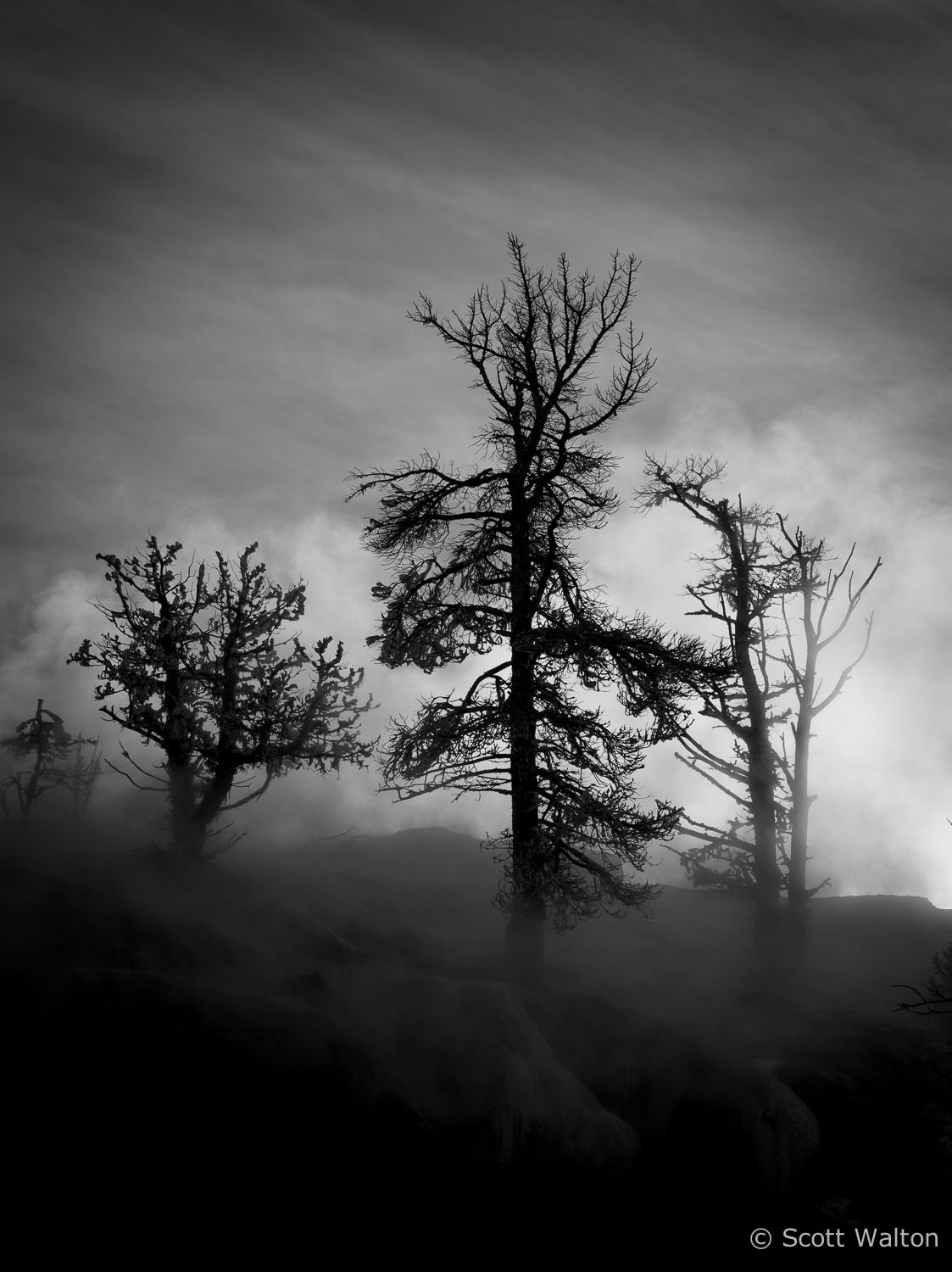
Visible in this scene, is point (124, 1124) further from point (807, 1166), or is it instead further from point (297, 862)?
A: point (297, 862)

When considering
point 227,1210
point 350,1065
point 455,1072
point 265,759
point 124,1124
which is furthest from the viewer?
point 265,759

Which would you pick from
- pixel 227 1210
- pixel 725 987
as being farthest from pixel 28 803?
pixel 227 1210

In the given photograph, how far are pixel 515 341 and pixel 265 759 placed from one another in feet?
39.1

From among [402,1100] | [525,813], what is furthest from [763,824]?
[402,1100]

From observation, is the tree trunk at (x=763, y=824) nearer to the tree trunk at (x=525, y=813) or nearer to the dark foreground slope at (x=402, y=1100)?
the dark foreground slope at (x=402, y=1100)

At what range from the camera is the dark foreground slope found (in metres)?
7.10

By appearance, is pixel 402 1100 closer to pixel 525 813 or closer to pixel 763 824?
pixel 525 813

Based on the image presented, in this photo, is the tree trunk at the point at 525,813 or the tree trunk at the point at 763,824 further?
the tree trunk at the point at 763,824

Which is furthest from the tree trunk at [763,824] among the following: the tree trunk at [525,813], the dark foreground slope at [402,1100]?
the tree trunk at [525,813]

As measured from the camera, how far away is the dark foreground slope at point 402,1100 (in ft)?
23.3

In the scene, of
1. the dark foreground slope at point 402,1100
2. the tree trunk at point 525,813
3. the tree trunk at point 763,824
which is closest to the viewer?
the dark foreground slope at point 402,1100

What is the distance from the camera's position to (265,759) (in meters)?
19.4

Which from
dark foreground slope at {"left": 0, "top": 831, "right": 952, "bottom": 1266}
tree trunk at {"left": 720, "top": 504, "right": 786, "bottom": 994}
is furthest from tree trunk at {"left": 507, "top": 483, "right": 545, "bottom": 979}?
tree trunk at {"left": 720, "top": 504, "right": 786, "bottom": 994}

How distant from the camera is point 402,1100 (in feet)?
29.5
